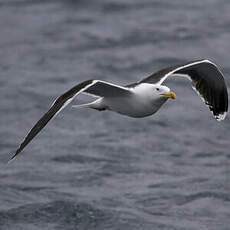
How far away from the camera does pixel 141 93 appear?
13195 mm

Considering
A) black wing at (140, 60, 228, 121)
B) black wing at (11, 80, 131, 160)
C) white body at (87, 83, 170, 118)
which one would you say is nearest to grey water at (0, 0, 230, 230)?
black wing at (140, 60, 228, 121)

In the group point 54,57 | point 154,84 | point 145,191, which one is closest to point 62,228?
point 145,191

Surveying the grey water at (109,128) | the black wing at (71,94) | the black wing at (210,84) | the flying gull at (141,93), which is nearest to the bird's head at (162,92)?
the flying gull at (141,93)

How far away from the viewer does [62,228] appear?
15805 millimetres

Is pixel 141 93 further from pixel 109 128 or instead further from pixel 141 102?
pixel 109 128

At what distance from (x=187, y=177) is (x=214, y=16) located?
5.71 m

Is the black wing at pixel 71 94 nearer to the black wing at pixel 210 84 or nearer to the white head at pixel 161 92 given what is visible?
the white head at pixel 161 92

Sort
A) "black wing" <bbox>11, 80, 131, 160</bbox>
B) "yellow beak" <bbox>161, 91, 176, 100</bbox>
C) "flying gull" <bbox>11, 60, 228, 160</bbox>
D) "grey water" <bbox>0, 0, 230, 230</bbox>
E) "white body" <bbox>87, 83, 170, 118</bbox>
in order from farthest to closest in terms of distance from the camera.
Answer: "grey water" <bbox>0, 0, 230, 230</bbox>, "white body" <bbox>87, 83, 170, 118</bbox>, "yellow beak" <bbox>161, 91, 176, 100</bbox>, "flying gull" <bbox>11, 60, 228, 160</bbox>, "black wing" <bbox>11, 80, 131, 160</bbox>

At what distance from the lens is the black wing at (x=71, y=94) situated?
1195 cm

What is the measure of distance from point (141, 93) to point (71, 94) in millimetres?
1165

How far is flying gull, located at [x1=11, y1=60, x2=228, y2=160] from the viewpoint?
40.2 ft

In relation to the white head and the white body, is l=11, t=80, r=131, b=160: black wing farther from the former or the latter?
the white head

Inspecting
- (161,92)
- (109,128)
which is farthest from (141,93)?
(109,128)

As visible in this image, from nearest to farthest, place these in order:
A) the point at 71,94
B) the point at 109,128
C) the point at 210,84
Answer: the point at 71,94
the point at 210,84
the point at 109,128
